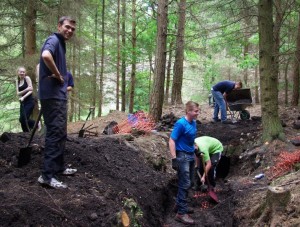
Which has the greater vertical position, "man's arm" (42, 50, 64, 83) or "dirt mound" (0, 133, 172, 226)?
"man's arm" (42, 50, 64, 83)

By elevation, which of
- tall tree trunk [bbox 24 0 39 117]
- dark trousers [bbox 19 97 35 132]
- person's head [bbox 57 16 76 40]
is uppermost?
tall tree trunk [bbox 24 0 39 117]

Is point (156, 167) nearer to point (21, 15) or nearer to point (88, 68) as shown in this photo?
point (21, 15)

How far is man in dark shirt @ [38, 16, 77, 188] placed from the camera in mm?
4016

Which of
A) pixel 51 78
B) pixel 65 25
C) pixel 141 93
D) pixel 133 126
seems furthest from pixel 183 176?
pixel 141 93

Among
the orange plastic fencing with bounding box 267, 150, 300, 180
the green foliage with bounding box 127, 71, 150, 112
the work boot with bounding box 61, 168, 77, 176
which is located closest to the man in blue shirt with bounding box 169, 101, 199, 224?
the work boot with bounding box 61, 168, 77, 176

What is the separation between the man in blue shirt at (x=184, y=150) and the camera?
5039mm

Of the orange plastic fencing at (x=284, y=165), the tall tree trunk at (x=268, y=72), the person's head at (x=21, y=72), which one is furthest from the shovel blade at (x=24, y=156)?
the tall tree trunk at (x=268, y=72)

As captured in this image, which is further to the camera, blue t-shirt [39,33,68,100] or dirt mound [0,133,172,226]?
blue t-shirt [39,33,68,100]

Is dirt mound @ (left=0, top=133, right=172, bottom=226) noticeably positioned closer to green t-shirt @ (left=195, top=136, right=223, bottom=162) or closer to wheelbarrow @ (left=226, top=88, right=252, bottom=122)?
green t-shirt @ (left=195, top=136, right=223, bottom=162)

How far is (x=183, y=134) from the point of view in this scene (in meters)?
5.12

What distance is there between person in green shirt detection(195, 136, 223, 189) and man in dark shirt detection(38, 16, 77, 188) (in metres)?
2.82

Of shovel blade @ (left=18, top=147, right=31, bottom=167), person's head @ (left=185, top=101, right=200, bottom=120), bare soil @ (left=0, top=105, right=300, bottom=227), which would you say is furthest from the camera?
person's head @ (left=185, top=101, right=200, bottom=120)

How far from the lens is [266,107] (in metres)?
7.87

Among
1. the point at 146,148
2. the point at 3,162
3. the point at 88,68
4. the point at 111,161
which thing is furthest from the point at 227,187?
the point at 88,68
